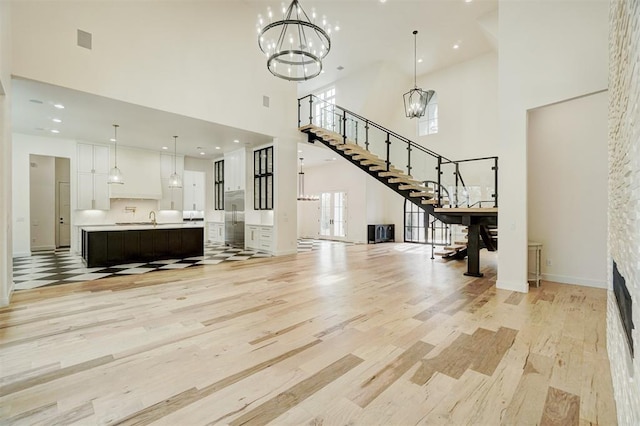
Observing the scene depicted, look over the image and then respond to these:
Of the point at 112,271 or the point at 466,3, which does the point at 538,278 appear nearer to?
the point at 466,3

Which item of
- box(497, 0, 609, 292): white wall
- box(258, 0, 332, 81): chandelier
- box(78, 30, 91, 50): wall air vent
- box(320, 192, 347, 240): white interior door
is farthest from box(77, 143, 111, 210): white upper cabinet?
box(497, 0, 609, 292): white wall

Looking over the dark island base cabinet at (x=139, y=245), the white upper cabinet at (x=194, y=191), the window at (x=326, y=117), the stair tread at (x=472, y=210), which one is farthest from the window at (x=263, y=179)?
the stair tread at (x=472, y=210)

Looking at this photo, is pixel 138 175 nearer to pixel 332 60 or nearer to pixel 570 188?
pixel 332 60

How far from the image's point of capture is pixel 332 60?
10.1m

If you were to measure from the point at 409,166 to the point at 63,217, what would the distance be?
11.5m

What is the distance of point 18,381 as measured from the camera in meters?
2.09

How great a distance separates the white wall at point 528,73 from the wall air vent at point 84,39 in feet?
22.5

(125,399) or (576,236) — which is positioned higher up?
(576,236)

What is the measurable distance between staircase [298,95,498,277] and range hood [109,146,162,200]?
5126mm

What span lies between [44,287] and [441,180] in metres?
8.23

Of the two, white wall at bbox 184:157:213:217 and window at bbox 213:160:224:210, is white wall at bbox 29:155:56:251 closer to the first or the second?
white wall at bbox 184:157:213:217

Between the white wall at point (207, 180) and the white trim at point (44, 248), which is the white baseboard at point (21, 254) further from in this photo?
the white wall at point (207, 180)

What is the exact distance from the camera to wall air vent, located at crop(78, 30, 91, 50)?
15.5ft

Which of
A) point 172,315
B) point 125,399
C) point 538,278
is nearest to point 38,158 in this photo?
point 172,315
